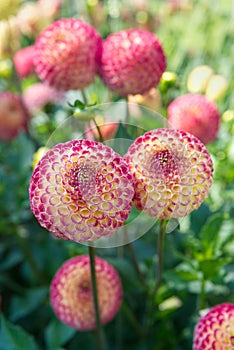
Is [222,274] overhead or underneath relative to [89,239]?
underneath

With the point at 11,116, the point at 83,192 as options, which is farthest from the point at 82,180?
the point at 11,116

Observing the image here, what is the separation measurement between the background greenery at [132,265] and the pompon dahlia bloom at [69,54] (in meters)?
0.08

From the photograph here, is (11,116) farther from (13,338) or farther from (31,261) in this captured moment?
(13,338)

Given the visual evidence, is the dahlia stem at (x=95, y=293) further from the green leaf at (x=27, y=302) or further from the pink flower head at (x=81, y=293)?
the green leaf at (x=27, y=302)

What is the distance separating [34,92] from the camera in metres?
1.26

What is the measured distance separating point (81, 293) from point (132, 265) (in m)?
0.25

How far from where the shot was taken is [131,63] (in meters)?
0.85

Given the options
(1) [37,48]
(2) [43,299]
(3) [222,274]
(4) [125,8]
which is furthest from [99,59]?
(4) [125,8]

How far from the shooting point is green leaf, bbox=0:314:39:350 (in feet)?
2.59

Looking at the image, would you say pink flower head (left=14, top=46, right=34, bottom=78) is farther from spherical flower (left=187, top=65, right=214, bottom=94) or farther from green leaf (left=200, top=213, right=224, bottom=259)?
green leaf (left=200, top=213, right=224, bottom=259)

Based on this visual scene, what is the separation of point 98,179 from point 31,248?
0.68 m

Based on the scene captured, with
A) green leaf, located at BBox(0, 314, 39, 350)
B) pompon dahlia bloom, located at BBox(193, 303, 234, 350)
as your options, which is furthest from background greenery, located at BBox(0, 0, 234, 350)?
pompon dahlia bloom, located at BBox(193, 303, 234, 350)

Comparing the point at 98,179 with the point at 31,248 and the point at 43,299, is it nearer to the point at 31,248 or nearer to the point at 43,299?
the point at 43,299

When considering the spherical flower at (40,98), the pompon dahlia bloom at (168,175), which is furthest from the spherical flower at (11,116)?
the pompon dahlia bloom at (168,175)
